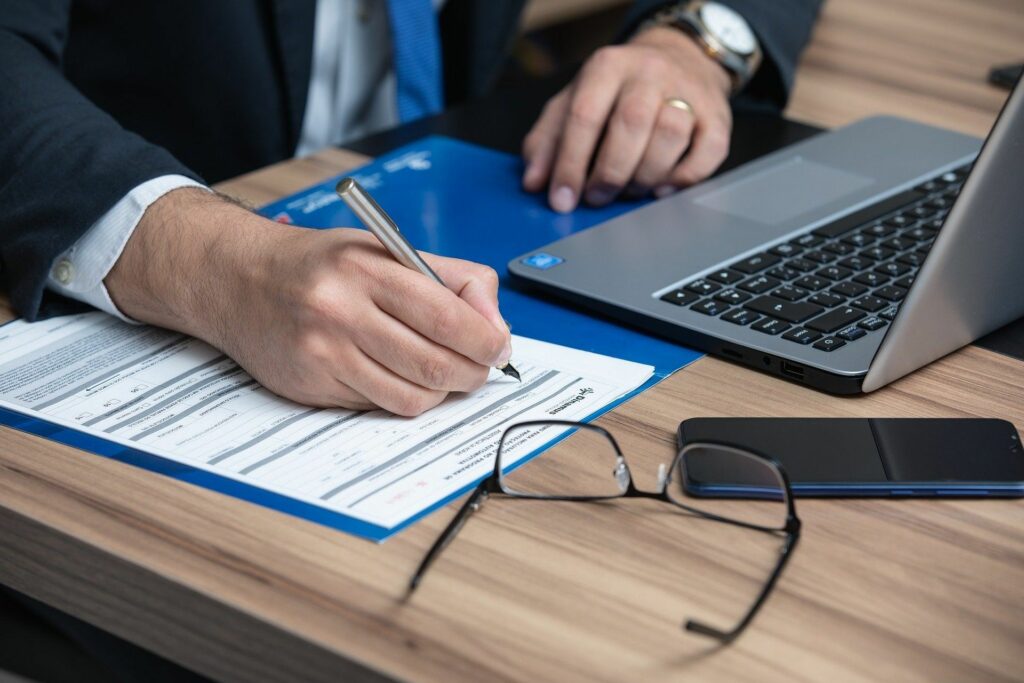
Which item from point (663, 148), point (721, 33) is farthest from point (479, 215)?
point (721, 33)

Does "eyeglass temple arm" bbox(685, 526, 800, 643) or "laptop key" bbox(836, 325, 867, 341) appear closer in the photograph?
"eyeglass temple arm" bbox(685, 526, 800, 643)

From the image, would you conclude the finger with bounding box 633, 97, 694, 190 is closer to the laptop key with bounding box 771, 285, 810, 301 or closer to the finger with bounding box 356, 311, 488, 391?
the laptop key with bounding box 771, 285, 810, 301

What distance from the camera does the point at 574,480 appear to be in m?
0.62

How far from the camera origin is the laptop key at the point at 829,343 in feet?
2.33

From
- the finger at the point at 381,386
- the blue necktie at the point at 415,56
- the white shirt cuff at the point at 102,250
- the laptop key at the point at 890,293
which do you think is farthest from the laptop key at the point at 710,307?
the blue necktie at the point at 415,56

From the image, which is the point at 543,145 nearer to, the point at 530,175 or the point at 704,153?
the point at 530,175

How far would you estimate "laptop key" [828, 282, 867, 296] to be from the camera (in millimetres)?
770

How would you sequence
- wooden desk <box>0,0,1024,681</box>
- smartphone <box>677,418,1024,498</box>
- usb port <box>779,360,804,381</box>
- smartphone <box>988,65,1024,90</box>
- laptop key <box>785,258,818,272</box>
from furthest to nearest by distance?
smartphone <box>988,65,1024,90</box>
laptop key <box>785,258,818,272</box>
usb port <box>779,360,804,381</box>
smartphone <box>677,418,1024,498</box>
wooden desk <box>0,0,1024,681</box>

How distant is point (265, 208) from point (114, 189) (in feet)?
0.63

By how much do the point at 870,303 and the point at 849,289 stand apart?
21mm

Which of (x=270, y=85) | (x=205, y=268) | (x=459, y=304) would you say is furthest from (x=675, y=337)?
(x=270, y=85)

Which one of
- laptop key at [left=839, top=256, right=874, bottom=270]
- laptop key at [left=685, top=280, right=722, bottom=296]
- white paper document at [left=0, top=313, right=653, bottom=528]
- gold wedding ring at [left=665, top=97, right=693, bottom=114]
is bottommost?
white paper document at [left=0, top=313, right=653, bottom=528]

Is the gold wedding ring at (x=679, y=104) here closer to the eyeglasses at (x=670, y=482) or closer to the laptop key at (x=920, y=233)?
the laptop key at (x=920, y=233)

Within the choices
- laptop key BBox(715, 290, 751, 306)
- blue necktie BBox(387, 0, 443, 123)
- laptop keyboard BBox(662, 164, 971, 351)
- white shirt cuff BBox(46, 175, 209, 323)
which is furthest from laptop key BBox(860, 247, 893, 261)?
blue necktie BBox(387, 0, 443, 123)
